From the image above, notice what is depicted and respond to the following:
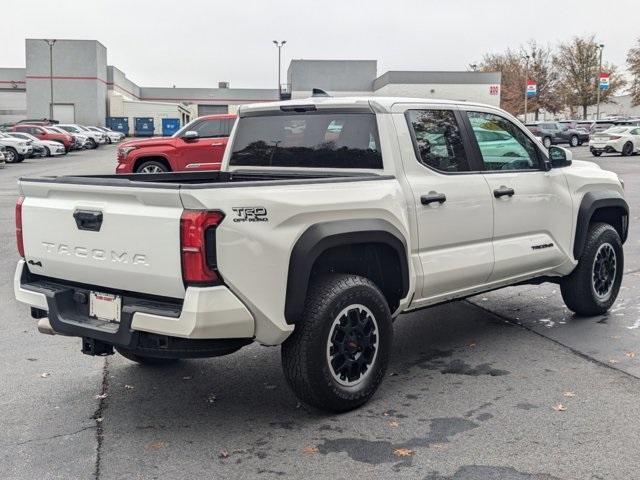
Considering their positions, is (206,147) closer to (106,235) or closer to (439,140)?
(439,140)

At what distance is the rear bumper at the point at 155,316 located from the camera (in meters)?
3.76

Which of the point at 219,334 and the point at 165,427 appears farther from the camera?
the point at 165,427

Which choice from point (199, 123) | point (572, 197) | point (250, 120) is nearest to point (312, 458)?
point (250, 120)

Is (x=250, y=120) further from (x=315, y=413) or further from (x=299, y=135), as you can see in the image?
(x=315, y=413)

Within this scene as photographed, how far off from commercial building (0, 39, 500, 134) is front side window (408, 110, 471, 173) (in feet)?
157

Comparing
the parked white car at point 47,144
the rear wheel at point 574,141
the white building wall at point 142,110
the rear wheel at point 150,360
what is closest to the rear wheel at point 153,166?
→ the rear wheel at point 150,360

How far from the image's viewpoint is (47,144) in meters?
37.2

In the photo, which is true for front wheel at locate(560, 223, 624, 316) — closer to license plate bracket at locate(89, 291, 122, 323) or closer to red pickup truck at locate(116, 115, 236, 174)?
license plate bracket at locate(89, 291, 122, 323)

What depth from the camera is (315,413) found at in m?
4.52

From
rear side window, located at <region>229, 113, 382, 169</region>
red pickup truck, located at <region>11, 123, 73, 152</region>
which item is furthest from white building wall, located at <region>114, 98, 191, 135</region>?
rear side window, located at <region>229, 113, 382, 169</region>

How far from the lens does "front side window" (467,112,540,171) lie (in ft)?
18.6

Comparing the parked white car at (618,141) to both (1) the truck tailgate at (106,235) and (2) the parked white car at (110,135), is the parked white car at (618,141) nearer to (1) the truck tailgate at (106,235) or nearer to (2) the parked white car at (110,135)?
(2) the parked white car at (110,135)

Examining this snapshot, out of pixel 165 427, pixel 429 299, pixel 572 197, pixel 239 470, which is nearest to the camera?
pixel 239 470

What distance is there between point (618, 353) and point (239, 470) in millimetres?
3342
